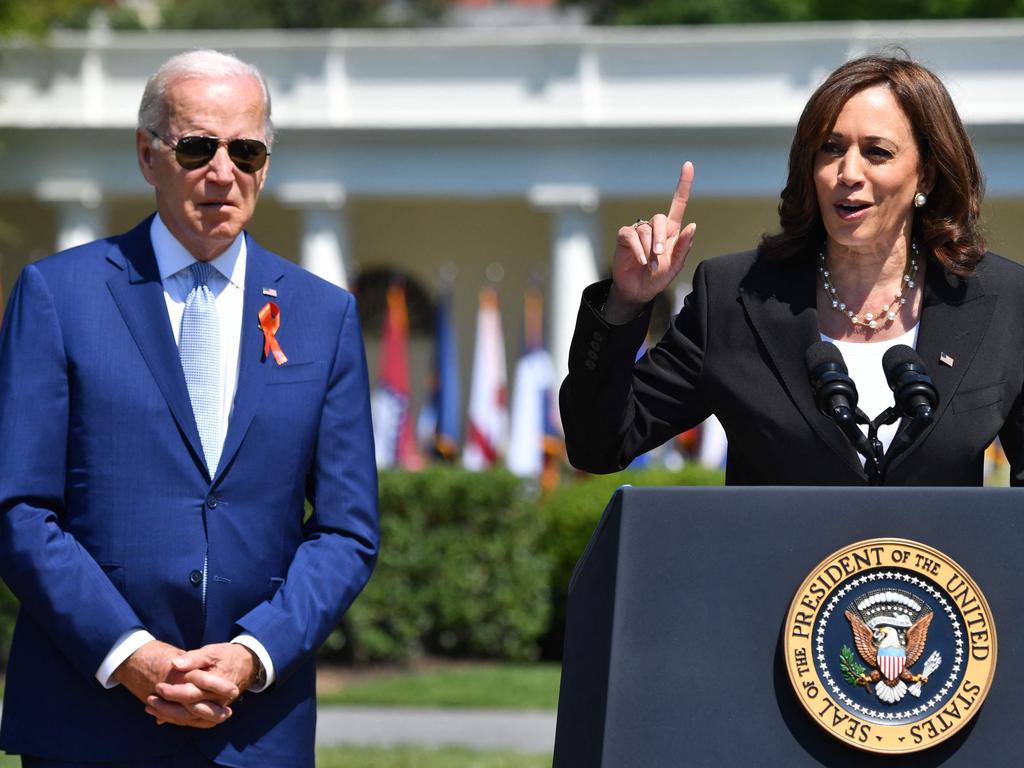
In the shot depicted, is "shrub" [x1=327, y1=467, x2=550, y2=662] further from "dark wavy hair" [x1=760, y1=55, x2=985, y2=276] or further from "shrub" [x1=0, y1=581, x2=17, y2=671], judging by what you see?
"dark wavy hair" [x1=760, y1=55, x2=985, y2=276]

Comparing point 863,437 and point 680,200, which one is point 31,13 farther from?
point 863,437

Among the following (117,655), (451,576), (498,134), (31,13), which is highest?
(31,13)

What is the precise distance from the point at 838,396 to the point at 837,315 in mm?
501

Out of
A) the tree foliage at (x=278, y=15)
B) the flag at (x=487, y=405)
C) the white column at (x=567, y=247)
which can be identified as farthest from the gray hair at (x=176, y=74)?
the tree foliage at (x=278, y=15)

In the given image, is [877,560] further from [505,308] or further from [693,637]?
[505,308]

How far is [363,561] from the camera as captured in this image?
323 centimetres

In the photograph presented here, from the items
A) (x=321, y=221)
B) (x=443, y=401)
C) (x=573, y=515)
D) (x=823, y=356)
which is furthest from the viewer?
(x=321, y=221)

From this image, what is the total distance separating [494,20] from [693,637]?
69897 millimetres

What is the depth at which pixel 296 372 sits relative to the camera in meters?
3.20

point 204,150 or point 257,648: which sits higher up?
point 204,150

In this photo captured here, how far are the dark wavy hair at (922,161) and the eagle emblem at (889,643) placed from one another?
916 millimetres

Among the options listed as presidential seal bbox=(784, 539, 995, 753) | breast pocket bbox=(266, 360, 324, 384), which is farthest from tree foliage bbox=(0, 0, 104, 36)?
presidential seal bbox=(784, 539, 995, 753)

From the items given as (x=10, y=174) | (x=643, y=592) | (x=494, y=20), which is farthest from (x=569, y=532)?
(x=494, y=20)

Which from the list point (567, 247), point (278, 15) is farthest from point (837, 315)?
point (278, 15)
